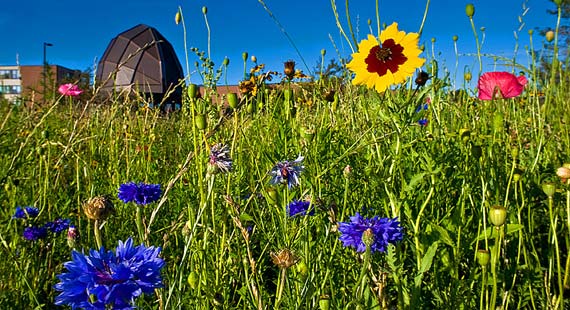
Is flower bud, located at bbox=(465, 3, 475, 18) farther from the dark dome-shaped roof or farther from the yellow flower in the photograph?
the dark dome-shaped roof

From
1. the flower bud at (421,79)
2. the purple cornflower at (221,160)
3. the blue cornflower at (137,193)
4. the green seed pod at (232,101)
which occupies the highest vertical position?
the flower bud at (421,79)

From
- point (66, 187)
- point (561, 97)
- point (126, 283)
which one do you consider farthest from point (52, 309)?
point (561, 97)

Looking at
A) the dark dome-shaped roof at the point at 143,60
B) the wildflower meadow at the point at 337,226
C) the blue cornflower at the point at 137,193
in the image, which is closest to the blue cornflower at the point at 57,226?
the wildflower meadow at the point at 337,226

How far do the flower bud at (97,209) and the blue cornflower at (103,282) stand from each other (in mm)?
70

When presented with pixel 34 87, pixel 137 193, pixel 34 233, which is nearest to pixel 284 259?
pixel 137 193

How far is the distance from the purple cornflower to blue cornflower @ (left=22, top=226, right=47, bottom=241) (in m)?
0.61

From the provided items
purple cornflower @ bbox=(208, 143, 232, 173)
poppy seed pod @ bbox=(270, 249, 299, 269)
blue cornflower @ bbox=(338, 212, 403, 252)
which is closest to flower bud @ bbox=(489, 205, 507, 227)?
blue cornflower @ bbox=(338, 212, 403, 252)

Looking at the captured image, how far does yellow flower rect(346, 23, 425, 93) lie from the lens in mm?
1141

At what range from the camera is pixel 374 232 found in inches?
30.0

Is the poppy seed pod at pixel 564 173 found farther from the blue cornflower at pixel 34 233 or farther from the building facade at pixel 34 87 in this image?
the building facade at pixel 34 87

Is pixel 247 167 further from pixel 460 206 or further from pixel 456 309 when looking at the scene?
pixel 456 309

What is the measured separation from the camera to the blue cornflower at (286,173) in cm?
97

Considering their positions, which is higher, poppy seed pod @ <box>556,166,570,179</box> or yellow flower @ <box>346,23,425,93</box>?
yellow flower @ <box>346,23,425,93</box>

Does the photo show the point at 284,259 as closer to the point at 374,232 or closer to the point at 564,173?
the point at 374,232
